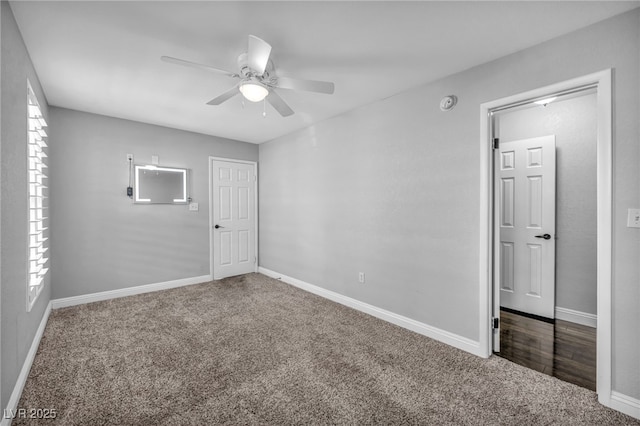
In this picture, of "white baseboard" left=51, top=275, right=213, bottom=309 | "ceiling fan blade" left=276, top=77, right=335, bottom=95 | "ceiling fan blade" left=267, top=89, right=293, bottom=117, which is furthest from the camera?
"white baseboard" left=51, top=275, right=213, bottom=309

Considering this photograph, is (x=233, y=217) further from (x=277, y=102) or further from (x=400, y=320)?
(x=400, y=320)

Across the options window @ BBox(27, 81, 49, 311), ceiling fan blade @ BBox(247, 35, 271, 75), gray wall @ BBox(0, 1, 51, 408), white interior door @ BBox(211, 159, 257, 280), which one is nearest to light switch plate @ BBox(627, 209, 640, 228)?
ceiling fan blade @ BBox(247, 35, 271, 75)

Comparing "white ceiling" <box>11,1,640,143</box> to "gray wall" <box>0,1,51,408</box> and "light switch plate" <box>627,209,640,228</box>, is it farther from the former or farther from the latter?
"light switch plate" <box>627,209,640,228</box>

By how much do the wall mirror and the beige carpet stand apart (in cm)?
166

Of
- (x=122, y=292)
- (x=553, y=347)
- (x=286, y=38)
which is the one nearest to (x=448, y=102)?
→ (x=286, y=38)

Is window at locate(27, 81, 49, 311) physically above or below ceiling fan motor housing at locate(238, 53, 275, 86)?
below

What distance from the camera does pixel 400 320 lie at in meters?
2.96

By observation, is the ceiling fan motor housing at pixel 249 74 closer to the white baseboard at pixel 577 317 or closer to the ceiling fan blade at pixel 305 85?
the ceiling fan blade at pixel 305 85

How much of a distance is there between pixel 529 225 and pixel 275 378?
3.21m

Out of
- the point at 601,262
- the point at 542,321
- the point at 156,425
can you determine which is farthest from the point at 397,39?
the point at 542,321

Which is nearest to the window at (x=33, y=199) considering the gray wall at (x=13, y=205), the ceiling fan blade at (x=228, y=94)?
the gray wall at (x=13, y=205)

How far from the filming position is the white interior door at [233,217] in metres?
4.75

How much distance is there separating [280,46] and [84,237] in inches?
135

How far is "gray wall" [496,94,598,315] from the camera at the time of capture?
2973mm
